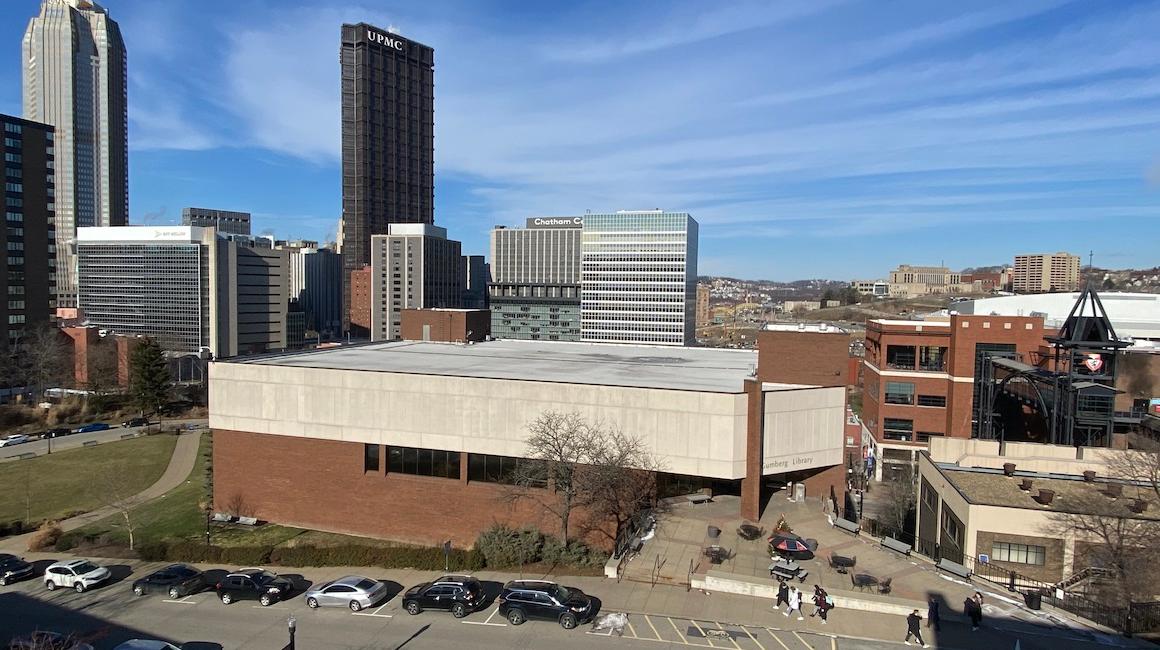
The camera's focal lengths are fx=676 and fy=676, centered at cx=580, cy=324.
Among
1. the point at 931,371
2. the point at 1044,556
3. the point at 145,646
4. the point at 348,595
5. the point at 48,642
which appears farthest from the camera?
the point at 931,371

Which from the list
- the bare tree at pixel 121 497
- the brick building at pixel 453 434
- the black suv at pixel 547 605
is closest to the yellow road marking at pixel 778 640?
the black suv at pixel 547 605

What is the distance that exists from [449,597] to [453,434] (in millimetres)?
12690

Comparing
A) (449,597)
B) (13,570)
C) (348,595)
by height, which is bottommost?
(13,570)

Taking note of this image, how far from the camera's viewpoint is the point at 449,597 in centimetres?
2736

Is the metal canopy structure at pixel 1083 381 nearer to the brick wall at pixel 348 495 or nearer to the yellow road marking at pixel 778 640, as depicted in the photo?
the yellow road marking at pixel 778 640

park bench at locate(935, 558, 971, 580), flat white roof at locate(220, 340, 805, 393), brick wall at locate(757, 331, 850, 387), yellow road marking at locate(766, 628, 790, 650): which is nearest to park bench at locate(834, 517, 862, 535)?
park bench at locate(935, 558, 971, 580)

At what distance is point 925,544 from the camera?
39.9 m

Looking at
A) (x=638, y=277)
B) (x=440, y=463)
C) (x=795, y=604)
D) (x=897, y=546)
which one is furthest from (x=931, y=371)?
(x=638, y=277)

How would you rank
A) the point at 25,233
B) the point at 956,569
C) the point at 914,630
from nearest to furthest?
the point at 914,630
the point at 956,569
the point at 25,233

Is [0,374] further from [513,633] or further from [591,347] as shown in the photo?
[513,633]

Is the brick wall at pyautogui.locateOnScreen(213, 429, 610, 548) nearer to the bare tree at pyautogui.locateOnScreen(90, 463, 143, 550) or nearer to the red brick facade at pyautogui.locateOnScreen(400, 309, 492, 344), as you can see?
the bare tree at pyautogui.locateOnScreen(90, 463, 143, 550)

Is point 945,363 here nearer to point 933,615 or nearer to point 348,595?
point 933,615

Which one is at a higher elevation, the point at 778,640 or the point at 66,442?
the point at 778,640

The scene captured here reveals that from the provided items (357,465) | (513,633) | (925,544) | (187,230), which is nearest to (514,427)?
(357,465)
